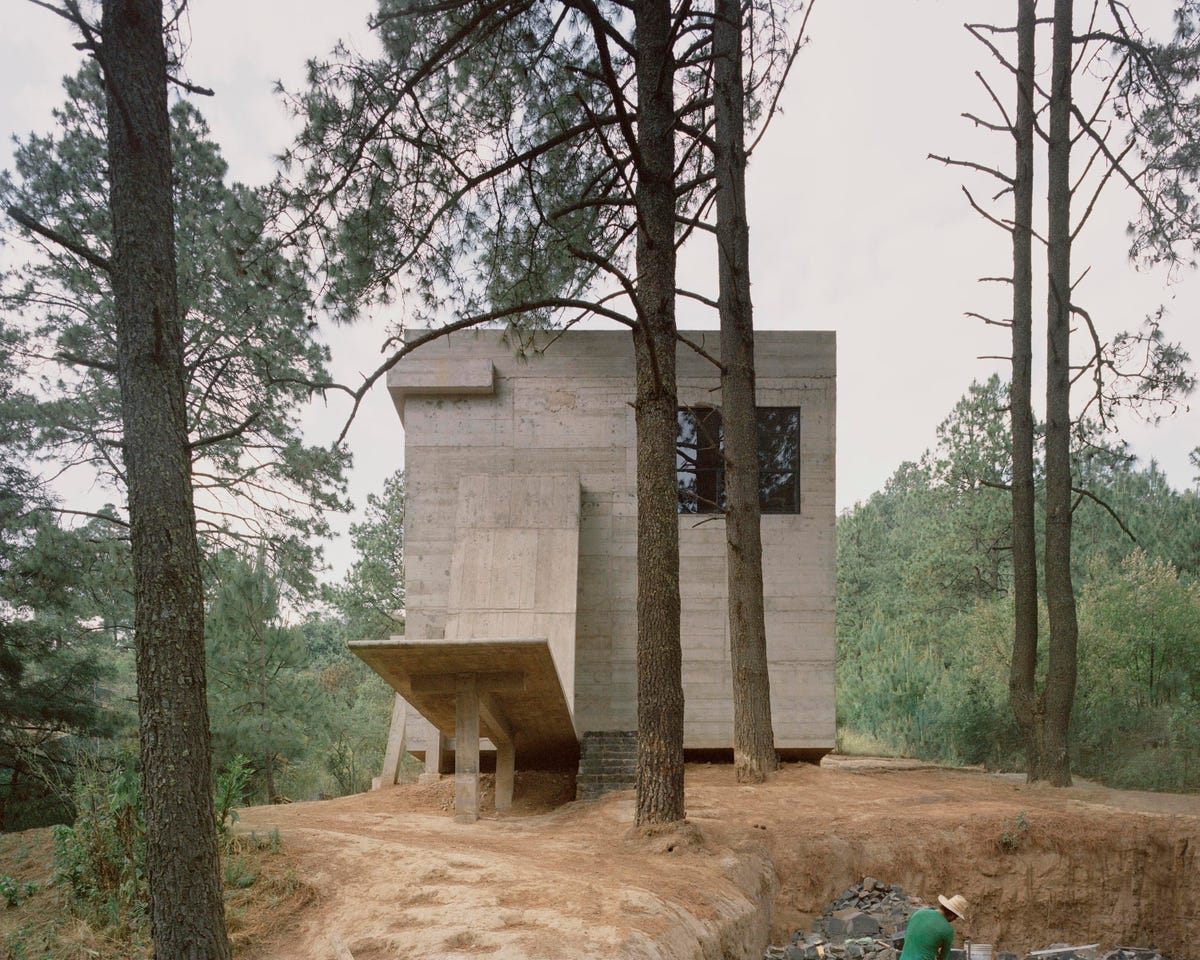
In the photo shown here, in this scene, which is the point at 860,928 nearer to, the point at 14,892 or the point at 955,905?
the point at 955,905

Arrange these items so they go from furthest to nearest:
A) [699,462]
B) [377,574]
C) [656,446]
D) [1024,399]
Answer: [377,574]
[699,462]
[1024,399]
[656,446]

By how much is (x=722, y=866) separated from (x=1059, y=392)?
768 cm

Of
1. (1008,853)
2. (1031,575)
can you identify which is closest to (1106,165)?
(1031,575)

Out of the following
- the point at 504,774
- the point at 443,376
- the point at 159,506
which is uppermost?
the point at 443,376

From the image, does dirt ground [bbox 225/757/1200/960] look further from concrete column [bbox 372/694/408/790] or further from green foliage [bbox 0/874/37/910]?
green foliage [bbox 0/874/37/910]

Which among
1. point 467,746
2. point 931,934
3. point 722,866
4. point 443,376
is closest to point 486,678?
point 467,746

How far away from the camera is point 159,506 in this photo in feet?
16.9

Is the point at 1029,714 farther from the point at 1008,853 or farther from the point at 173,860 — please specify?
the point at 173,860

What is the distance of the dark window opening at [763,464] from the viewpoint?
1441 centimetres

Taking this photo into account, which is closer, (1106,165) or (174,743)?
(174,743)

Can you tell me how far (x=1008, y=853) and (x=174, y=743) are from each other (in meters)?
7.64

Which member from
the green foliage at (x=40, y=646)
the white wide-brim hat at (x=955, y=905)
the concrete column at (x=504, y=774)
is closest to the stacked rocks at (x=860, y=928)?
the white wide-brim hat at (x=955, y=905)

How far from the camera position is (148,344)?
17.1 ft

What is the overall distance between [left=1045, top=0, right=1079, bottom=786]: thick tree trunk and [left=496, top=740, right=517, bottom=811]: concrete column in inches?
255
